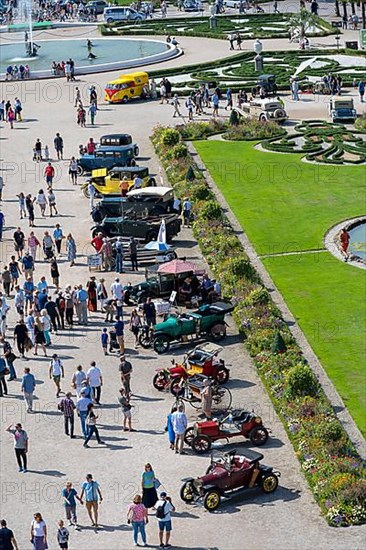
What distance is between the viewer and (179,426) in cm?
3272

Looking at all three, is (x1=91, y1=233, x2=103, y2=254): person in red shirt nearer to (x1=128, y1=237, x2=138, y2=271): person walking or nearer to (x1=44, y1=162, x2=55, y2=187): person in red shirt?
(x1=128, y1=237, x2=138, y2=271): person walking

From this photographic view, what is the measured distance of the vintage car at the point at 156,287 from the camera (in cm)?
4362

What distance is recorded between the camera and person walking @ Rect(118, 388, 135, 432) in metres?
34.3

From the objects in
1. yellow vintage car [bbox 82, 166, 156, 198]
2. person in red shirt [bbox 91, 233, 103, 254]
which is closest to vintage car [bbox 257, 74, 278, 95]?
yellow vintage car [bbox 82, 166, 156, 198]

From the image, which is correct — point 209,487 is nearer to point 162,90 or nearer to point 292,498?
point 292,498

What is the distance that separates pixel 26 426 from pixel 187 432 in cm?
464

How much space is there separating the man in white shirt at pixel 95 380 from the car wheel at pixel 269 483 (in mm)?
7198

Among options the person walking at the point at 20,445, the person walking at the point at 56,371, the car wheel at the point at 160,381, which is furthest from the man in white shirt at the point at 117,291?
the person walking at the point at 20,445

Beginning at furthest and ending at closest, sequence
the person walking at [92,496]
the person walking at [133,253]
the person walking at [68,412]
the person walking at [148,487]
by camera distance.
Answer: the person walking at [133,253]
the person walking at [68,412]
the person walking at [148,487]
the person walking at [92,496]

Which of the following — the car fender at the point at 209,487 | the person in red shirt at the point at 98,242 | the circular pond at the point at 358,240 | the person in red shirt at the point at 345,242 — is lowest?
the circular pond at the point at 358,240

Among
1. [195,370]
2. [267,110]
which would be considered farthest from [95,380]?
[267,110]

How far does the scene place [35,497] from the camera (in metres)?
31.6

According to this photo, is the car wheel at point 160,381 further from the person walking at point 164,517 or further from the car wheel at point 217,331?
the person walking at point 164,517

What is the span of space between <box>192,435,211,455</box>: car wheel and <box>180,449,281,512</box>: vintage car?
1828 millimetres
